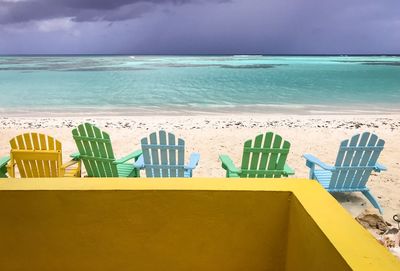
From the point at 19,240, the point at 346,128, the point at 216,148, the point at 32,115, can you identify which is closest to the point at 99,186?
the point at 19,240

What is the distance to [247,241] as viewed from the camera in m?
2.11

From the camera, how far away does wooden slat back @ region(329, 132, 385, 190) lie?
16.1 ft

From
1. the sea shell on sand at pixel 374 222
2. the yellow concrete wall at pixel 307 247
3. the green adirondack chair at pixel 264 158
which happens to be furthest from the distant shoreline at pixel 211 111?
the yellow concrete wall at pixel 307 247

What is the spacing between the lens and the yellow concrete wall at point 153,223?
2000mm

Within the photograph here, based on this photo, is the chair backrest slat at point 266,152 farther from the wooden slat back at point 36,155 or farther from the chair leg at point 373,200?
the wooden slat back at point 36,155

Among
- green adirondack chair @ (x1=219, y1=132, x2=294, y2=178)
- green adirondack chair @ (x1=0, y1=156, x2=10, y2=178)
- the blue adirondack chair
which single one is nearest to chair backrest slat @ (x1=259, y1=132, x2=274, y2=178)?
green adirondack chair @ (x1=219, y1=132, x2=294, y2=178)

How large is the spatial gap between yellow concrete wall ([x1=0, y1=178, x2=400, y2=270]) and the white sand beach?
3.41 m

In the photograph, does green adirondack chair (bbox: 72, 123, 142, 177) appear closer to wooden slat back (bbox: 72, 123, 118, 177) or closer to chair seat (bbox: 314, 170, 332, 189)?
wooden slat back (bbox: 72, 123, 118, 177)

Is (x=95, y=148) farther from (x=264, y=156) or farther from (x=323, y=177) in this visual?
(x=323, y=177)

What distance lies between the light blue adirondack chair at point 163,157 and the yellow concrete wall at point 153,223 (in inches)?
105

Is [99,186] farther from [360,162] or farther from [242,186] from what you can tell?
[360,162]

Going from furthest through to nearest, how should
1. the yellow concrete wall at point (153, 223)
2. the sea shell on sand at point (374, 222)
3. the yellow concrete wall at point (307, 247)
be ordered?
1. the sea shell on sand at point (374, 222)
2. the yellow concrete wall at point (153, 223)
3. the yellow concrete wall at point (307, 247)

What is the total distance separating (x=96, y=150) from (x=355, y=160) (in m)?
3.55

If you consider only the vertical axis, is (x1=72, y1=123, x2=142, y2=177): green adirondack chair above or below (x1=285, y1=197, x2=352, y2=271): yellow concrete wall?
below
